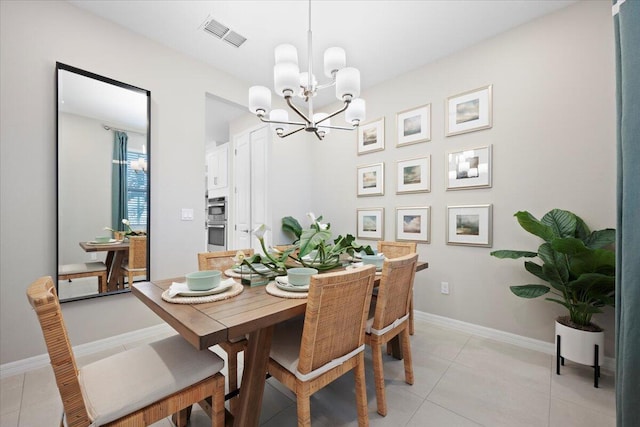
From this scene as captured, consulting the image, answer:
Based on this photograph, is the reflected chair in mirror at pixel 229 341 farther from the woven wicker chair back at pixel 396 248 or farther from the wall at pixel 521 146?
the wall at pixel 521 146

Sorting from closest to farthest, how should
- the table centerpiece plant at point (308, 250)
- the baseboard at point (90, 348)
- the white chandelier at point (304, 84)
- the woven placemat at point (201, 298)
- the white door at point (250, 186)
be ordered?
the woven placemat at point (201, 298)
the table centerpiece plant at point (308, 250)
the white chandelier at point (304, 84)
the baseboard at point (90, 348)
the white door at point (250, 186)

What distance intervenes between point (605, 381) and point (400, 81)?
322 cm

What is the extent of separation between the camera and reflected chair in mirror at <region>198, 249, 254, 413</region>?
5.13 ft

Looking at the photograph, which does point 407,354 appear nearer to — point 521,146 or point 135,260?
point 521,146

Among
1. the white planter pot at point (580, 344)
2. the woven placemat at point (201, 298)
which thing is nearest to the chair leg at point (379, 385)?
the woven placemat at point (201, 298)

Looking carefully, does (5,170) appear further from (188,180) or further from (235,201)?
(235,201)

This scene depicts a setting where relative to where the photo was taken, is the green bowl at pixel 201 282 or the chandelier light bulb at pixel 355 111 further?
the chandelier light bulb at pixel 355 111

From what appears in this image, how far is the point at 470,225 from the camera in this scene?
8.67ft

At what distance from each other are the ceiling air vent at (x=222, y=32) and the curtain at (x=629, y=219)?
103 inches

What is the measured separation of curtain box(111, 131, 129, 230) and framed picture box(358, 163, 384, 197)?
8.41 feet

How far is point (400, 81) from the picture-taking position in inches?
126

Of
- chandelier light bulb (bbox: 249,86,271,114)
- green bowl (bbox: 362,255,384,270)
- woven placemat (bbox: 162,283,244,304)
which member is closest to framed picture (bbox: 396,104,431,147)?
green bowl (bbox: 362,255,384,270)

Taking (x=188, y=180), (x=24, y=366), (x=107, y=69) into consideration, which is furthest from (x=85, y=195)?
(x=24, y=366)

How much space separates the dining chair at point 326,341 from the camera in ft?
3.68
